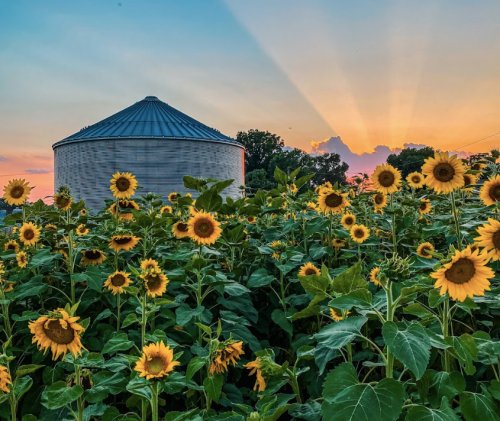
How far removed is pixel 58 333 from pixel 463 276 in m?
1.19

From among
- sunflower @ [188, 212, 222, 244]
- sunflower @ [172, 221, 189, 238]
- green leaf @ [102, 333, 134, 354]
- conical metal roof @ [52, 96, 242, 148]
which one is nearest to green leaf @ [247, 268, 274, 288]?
sunflower @ [188, 212, 222, 244]

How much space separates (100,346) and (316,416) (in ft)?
3.43

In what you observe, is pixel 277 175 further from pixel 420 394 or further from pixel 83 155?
pixel 83 155

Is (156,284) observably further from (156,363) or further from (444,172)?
(444,172)

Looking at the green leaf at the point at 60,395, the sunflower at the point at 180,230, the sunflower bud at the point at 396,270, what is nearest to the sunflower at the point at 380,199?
the sunflower at the point at 180,230

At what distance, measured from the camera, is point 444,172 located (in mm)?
2004

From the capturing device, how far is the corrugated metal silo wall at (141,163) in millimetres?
29016

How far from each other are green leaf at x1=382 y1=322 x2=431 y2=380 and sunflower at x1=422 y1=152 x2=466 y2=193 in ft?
3.71

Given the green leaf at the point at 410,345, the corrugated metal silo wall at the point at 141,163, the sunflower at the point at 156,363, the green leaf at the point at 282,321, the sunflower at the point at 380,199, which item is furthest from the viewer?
the corrugated metal silo wall at the point at 141,163

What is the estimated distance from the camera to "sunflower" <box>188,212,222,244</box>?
79.0 inches

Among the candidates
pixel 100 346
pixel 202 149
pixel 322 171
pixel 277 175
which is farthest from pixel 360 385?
pixel 322 171

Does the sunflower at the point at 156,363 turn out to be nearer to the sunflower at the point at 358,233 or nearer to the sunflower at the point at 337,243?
the sunflower at the point at 358,233

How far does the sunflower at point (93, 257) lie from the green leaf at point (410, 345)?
1727mm

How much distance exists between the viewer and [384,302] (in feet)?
4.14
